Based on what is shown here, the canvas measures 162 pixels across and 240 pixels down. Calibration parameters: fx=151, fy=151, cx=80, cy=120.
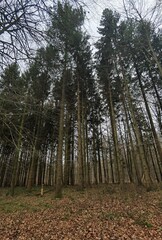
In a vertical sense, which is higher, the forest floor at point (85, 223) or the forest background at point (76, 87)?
the forest background at point (76, 87)

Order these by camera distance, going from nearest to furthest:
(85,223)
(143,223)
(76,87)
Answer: (143,223)
(85,223)
(76,87)

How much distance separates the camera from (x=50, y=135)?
702 inches

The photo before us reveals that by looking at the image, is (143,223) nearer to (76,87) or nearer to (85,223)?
(85,223)

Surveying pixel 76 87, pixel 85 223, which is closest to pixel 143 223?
pixel 85 223

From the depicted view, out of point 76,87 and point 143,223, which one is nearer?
point 143,223

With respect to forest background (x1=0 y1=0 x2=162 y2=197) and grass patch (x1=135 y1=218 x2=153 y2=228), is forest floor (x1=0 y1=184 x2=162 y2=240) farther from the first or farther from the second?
forest background (x1=0 y1=0 x2=162 y2=197)

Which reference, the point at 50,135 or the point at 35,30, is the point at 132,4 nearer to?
the point at 35,30

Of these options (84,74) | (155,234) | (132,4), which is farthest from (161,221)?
(84,74)

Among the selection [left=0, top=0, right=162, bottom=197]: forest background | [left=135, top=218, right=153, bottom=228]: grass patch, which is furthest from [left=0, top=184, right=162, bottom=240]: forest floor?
[left=0, top=0, right=162, bottom=197]: forest background

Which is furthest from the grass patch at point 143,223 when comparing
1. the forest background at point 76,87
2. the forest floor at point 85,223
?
the forest background at point 76,87

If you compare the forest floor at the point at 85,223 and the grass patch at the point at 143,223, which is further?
the grass patch at the point at 143,223

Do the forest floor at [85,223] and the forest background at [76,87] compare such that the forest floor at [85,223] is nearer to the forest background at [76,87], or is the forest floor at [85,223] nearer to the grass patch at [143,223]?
the grass patch at [143,223]

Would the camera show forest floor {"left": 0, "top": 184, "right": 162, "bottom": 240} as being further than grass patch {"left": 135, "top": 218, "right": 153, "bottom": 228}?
No

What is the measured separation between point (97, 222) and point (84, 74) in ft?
38.7
